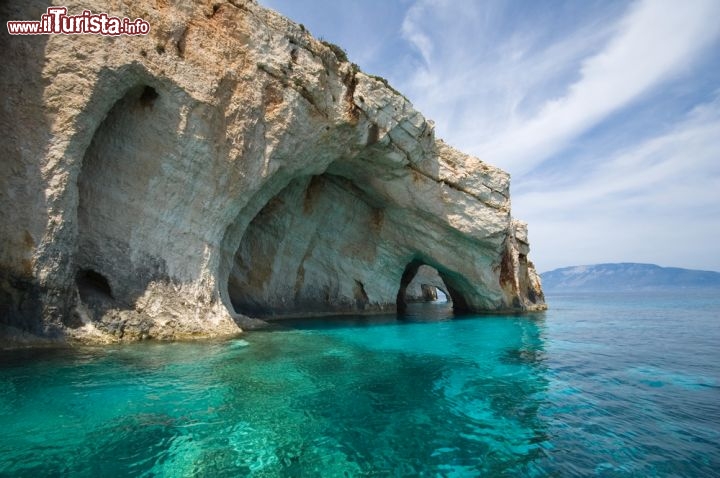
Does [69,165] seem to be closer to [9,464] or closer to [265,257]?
[9,464]

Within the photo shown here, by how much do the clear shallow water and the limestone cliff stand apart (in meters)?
2.20

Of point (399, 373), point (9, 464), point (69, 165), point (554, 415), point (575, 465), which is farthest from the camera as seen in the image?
point (69, 165)

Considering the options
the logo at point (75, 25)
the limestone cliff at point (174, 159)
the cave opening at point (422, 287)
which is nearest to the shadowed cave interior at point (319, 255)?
the limestone cliff at point (174, 159)

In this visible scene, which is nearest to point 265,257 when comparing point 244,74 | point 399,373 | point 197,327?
point 197,327

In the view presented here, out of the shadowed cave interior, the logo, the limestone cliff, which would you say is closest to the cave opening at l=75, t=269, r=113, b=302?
the limestone cliff

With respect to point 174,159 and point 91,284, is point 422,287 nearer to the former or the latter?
point 174,159

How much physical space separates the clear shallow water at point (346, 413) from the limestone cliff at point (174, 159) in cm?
220

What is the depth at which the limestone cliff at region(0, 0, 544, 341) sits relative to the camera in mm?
10812

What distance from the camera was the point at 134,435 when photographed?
5676mm

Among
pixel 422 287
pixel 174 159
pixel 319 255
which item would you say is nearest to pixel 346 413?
pixel 174 159

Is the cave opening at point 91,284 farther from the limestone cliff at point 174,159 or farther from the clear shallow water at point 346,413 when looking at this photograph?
the clear shallow water at point 346,413

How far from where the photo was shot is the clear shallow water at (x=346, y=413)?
5191mm

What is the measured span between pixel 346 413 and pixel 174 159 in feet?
35.4

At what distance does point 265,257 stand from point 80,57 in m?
13.1
